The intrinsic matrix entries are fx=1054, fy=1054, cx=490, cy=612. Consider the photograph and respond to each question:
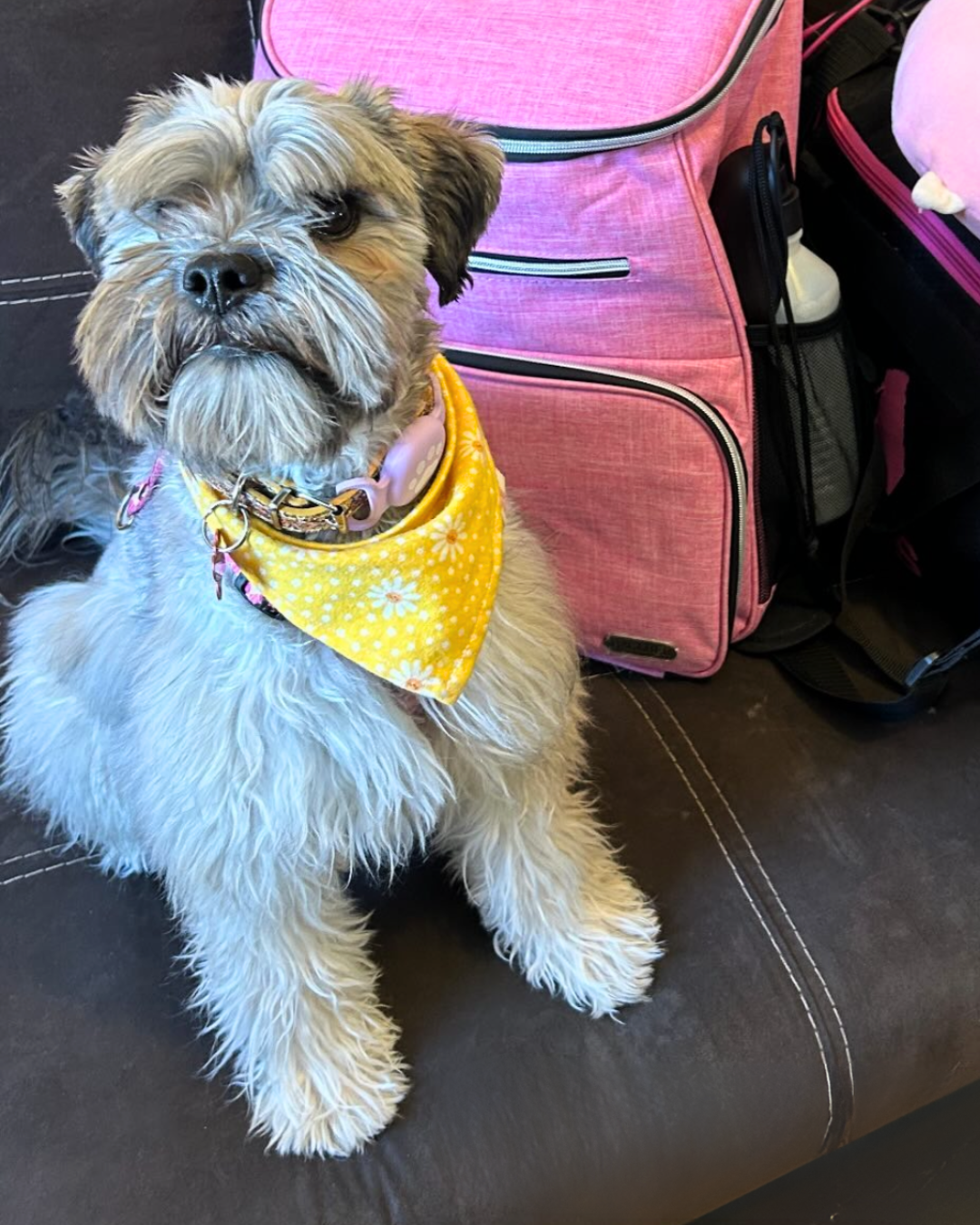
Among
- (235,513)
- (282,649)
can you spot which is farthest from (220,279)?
(282,649)

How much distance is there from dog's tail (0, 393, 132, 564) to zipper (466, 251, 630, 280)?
44 centimetres

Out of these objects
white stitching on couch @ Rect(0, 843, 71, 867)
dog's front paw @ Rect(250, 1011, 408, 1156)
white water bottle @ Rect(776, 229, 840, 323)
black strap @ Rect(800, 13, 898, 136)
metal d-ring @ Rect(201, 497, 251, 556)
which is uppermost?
black strap @ Rect(800, 13, 898, 136)

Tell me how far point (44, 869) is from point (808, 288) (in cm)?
96

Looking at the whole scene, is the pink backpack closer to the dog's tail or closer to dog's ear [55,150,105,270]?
dog's ear [55,150,105,270]

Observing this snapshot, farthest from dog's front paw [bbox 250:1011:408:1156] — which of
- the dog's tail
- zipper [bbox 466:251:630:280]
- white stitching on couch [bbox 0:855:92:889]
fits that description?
zipper [bbox 466:251:630:280]

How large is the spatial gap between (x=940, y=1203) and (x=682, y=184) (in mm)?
1074

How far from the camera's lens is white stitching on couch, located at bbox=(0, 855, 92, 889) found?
1001 mm

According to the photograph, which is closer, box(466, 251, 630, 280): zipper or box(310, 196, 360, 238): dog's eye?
box(310, 196, 360, 238): dog's eye

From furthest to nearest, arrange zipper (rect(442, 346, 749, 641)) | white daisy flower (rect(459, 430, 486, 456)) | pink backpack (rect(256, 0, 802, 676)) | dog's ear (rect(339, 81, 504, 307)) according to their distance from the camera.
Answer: zipper (rect(442, 346, 749, 641)) < pink backpack (rect(256, 0, 802, 676)) < white daisy flower (rect(459, 430, 486, 456)) < dog's ear (rect(339, 81, 504, 307))

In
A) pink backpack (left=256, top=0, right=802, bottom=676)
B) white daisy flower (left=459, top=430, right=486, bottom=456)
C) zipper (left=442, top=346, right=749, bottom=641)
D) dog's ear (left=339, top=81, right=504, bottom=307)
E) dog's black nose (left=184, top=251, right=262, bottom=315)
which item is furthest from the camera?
zipper (left=442, top=346, right=749, bottom=641)

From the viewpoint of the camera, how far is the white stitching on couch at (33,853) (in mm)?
1019

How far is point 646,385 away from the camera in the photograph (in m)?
1.03

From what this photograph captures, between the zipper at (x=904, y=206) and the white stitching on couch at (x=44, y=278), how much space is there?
2.70 feet

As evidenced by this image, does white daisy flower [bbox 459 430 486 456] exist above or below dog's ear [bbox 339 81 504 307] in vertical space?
below
